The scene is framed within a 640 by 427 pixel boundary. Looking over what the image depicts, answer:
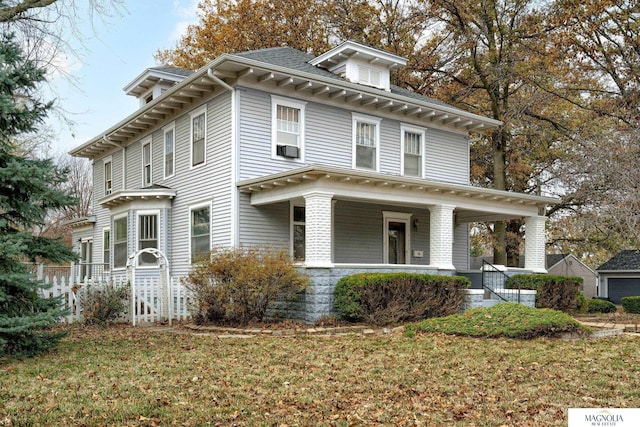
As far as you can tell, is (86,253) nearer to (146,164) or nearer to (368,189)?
(146,164)

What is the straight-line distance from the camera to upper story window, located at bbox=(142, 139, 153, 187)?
63.0 ft

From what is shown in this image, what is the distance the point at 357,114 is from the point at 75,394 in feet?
40.9

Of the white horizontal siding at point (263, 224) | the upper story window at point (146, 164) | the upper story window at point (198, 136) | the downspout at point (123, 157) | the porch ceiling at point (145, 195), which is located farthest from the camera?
the downspout at point (123, 157)

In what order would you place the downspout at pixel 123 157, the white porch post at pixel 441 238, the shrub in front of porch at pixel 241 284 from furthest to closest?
1. the downspout at pixel 123 157
2. the white porch post at pixel 441 238
3. the shrub in front of porch at pixel 241 284

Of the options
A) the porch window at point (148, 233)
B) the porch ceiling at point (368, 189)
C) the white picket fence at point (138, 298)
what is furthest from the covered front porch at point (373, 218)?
the porch window at point (148, 233)

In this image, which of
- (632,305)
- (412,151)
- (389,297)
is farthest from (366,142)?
(632,305)

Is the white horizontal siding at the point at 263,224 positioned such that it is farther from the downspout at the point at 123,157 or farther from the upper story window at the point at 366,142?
the downspout at the point at 123,157

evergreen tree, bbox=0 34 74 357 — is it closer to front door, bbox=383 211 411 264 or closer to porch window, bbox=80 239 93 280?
front door, bbox=383 211 411 264

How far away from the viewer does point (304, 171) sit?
42.3 ft

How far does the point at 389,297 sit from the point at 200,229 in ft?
19.0

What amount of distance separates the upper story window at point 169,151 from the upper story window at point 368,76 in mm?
5842

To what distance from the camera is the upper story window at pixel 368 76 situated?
17984mm

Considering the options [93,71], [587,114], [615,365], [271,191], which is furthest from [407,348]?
[587,114]

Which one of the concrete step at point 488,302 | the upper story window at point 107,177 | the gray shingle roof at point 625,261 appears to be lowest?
the concrete step at point 488,302
